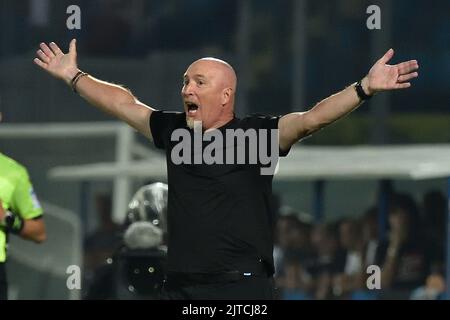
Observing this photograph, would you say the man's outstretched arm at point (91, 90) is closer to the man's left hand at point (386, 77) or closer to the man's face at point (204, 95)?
the man's face at point (204, 95)

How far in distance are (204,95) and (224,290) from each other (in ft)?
2.36

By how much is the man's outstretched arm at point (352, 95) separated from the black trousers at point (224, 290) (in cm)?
59

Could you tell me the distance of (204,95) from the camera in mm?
5730

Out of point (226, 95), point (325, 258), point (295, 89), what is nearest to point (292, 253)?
point (325, 258)

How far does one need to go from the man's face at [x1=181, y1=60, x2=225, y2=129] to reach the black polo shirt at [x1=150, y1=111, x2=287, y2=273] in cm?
8

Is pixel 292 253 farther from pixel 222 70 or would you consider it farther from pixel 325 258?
pixel 222 70

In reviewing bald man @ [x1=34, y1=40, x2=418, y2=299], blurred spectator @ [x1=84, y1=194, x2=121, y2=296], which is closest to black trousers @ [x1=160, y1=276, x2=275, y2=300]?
bald man @ [x1=34, y1=40, x2=418, y2=299]

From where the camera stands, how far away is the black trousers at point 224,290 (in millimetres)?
5730

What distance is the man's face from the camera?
18.8 ft

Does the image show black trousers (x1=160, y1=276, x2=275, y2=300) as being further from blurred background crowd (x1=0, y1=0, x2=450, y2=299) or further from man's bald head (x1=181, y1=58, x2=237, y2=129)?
blurred background crowd (x1=0, y1=0, x2=450, y2=299)

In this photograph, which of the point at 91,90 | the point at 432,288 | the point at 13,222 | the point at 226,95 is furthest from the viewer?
the point at 432,288

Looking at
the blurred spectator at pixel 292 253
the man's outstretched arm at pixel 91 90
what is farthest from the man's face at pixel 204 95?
the blurred spectator at pixel 292 253
